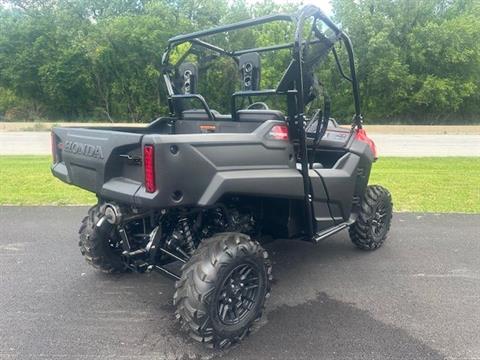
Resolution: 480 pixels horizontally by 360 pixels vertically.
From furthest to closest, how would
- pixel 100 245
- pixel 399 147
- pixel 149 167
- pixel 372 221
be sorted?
pixel 399 147 → pixel 372 221 → pixel 100 245 → pixel 149 167

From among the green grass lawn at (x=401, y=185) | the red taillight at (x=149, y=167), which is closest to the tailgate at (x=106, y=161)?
the red taillight at (x=149, y=167)

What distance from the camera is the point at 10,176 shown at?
9266 mm

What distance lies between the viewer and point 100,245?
3.89m

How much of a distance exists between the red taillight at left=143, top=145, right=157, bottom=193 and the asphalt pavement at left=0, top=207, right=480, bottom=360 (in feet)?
3.51

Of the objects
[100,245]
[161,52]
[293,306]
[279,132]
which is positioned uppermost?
[161,52]

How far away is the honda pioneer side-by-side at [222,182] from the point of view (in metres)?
2.81

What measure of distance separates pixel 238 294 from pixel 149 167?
105 cm

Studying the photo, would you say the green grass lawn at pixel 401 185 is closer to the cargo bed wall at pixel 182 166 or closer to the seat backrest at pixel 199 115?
the seat backrest at pixel 199 115

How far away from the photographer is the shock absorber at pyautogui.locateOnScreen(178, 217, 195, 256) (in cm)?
332

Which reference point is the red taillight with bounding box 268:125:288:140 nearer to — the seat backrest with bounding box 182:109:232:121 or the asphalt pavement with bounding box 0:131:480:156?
the seat backrest with bounding box 182:109:232:121

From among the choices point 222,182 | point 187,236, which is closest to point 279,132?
point 222,182

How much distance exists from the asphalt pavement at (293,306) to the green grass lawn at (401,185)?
191 centimetres

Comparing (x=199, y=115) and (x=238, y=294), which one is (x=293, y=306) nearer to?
(x=238, y=294)

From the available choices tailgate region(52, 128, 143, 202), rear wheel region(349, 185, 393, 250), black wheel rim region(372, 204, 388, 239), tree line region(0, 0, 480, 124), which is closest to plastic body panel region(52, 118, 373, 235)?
tailgate region(52, 128, 143, 202)
